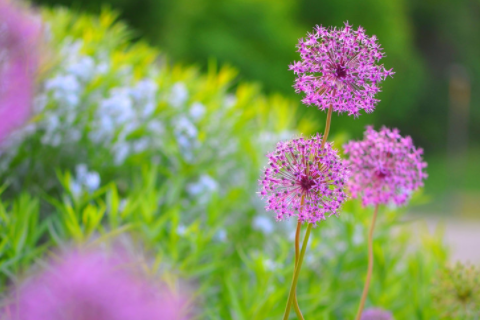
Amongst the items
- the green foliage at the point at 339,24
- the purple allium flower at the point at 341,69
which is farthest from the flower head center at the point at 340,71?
the green foliage at the point at 339,24

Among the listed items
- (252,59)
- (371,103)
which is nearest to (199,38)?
(252,59)

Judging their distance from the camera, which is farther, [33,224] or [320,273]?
[320,273]

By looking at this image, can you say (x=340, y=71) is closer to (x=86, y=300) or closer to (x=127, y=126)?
(x=86, y=300)

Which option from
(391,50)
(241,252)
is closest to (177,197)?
(241,252)

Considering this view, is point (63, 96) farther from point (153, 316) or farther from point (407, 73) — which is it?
point (407, 73)

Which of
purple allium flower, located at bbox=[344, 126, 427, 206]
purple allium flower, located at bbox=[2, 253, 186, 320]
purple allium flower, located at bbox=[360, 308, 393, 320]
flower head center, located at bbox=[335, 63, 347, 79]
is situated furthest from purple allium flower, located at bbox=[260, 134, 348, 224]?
purple allium flower, located at bbox=[360, 308, 393, 320]

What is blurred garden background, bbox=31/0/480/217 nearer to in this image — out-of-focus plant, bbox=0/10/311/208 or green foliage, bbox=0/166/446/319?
out-of-focus plant, bbox=0/10/311/208
